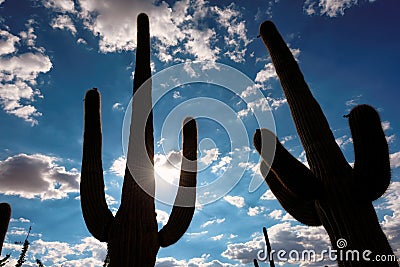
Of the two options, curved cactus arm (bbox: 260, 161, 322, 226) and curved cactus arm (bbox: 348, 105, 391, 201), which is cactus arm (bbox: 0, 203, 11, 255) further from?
curved cactus arm (bbox: 348, 105, 391, 201)

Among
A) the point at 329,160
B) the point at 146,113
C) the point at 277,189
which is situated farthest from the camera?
the point at 146,113

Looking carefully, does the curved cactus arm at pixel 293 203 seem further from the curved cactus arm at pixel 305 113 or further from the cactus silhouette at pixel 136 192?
the cactus silhouette at pixel 136 192

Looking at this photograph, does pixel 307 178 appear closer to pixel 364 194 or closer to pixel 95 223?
pixel 364 194

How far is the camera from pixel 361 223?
151 inches

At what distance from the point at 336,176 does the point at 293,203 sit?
0.90 m

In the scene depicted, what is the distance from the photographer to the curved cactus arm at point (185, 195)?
5160 millimetres

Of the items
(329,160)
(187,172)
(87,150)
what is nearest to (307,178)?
(329,160)

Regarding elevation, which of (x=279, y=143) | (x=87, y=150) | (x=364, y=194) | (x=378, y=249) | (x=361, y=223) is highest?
(x=87, y=150)

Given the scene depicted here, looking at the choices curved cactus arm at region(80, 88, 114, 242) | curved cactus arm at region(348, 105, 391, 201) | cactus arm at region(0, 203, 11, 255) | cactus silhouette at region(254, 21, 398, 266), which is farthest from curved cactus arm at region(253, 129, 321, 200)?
cactus arm at region(0, 203, 11, 255)

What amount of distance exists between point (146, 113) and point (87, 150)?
1.18 meters

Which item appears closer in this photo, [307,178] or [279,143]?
[307,178]

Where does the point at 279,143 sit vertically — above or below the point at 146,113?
below

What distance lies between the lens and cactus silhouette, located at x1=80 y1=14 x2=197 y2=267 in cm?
454

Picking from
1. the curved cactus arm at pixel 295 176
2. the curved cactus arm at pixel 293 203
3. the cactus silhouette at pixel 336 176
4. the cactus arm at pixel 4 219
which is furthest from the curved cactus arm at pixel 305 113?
the cactus arm at pixel 4 219
